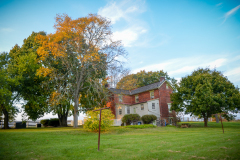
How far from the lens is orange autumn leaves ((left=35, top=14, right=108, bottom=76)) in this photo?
69.5 feet

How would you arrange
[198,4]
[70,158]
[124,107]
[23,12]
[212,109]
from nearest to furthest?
[70,158] < [23,12] < [198,4] < [212,109] < [124,107]

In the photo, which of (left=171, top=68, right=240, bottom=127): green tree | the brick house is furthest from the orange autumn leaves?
(left=171, top=68, right=240, bottom=127): green tree

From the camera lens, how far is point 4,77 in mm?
19906

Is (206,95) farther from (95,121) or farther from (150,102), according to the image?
(95,121)

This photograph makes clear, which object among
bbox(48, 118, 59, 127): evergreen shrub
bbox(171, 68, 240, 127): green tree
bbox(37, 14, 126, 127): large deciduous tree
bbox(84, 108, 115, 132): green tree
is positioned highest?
bbox(37, 14, 126, 127): large deciduous tree

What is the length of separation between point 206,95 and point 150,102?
11.2 meters

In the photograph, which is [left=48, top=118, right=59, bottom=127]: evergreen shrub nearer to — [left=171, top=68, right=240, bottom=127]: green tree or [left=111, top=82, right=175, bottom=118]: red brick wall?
[left=111, top=82, right=175, bottom=118]: red brick wall

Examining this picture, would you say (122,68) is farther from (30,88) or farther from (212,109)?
(212,109)

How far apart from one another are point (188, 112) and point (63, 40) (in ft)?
73.7

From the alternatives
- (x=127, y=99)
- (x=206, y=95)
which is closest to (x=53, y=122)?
(x=127, y=99)

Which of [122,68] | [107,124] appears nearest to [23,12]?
[122,68]

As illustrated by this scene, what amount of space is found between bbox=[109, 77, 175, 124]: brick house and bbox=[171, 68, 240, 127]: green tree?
3791 millimetres

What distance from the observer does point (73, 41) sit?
22.1m

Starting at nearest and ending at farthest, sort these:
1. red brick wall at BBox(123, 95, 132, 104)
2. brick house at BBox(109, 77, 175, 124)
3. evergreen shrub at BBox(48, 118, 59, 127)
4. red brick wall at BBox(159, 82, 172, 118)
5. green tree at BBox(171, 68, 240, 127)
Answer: green tree at BBox(171, 68, 240, 127) < red brick wall at BBox(159, 82, 172, 118) < brick house at BBox(109, 77, 175, 124) < evergreen shrub at BBox(48, 118, 59, 127) < red brick wall at BBox(123, 95, 132, 104)
